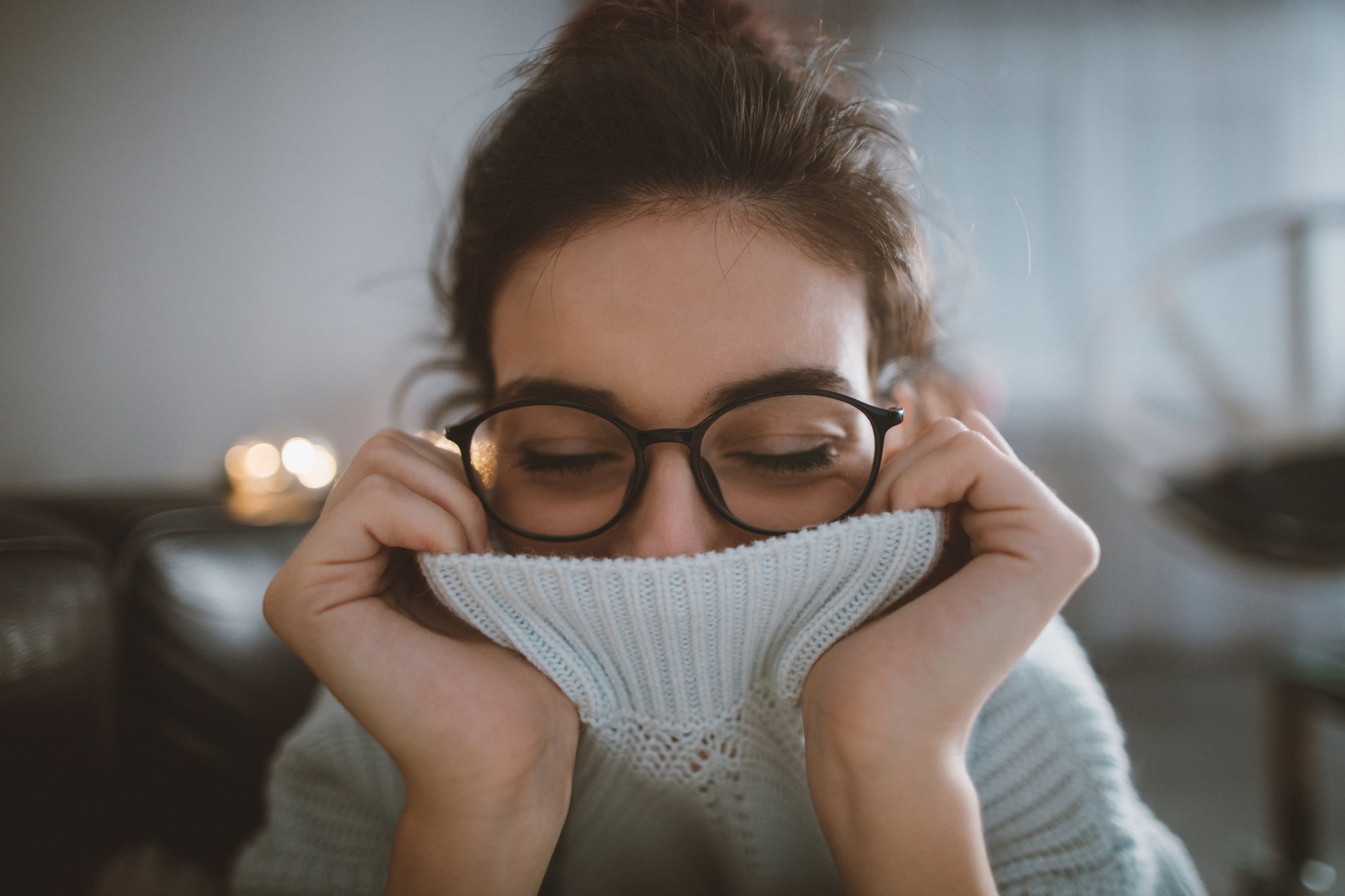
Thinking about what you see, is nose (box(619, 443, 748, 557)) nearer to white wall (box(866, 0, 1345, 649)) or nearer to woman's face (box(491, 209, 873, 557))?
woman's face (box(491, 209, 873, 557))

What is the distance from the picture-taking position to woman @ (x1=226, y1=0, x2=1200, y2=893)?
0.51 meters

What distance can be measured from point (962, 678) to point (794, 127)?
533 millimetres

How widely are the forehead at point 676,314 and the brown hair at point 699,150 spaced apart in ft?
0.11

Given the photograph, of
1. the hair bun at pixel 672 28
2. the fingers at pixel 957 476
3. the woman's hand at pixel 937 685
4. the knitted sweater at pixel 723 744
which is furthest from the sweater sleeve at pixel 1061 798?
the hair bun at pixel 672 28

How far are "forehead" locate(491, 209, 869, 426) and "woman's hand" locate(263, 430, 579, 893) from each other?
16 cm

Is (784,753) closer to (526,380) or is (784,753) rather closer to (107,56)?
(526,380)

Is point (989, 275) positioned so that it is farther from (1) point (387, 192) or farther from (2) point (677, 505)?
(2) point (677, 505)

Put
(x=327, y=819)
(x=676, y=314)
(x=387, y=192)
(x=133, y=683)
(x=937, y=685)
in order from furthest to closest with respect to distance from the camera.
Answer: (x=387, y=192) < (x=133, y=683) < (x=327, y=819) < (x=676, y=314) < (x=937, y=685)

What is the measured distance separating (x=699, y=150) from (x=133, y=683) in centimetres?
88

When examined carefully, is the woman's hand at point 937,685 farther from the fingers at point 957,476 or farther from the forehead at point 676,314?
the forehead at point 676,314

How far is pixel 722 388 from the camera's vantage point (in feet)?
1.95

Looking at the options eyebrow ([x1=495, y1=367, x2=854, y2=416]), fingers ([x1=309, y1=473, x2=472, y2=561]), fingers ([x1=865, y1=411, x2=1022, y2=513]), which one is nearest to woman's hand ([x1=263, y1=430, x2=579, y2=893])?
fingers ([x1=309, y1=473, x2=472, y2=561])

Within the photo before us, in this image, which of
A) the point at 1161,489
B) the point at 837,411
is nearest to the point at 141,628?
the point at 837,411

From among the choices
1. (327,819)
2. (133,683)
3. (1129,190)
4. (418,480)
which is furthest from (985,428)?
(1129,190)
